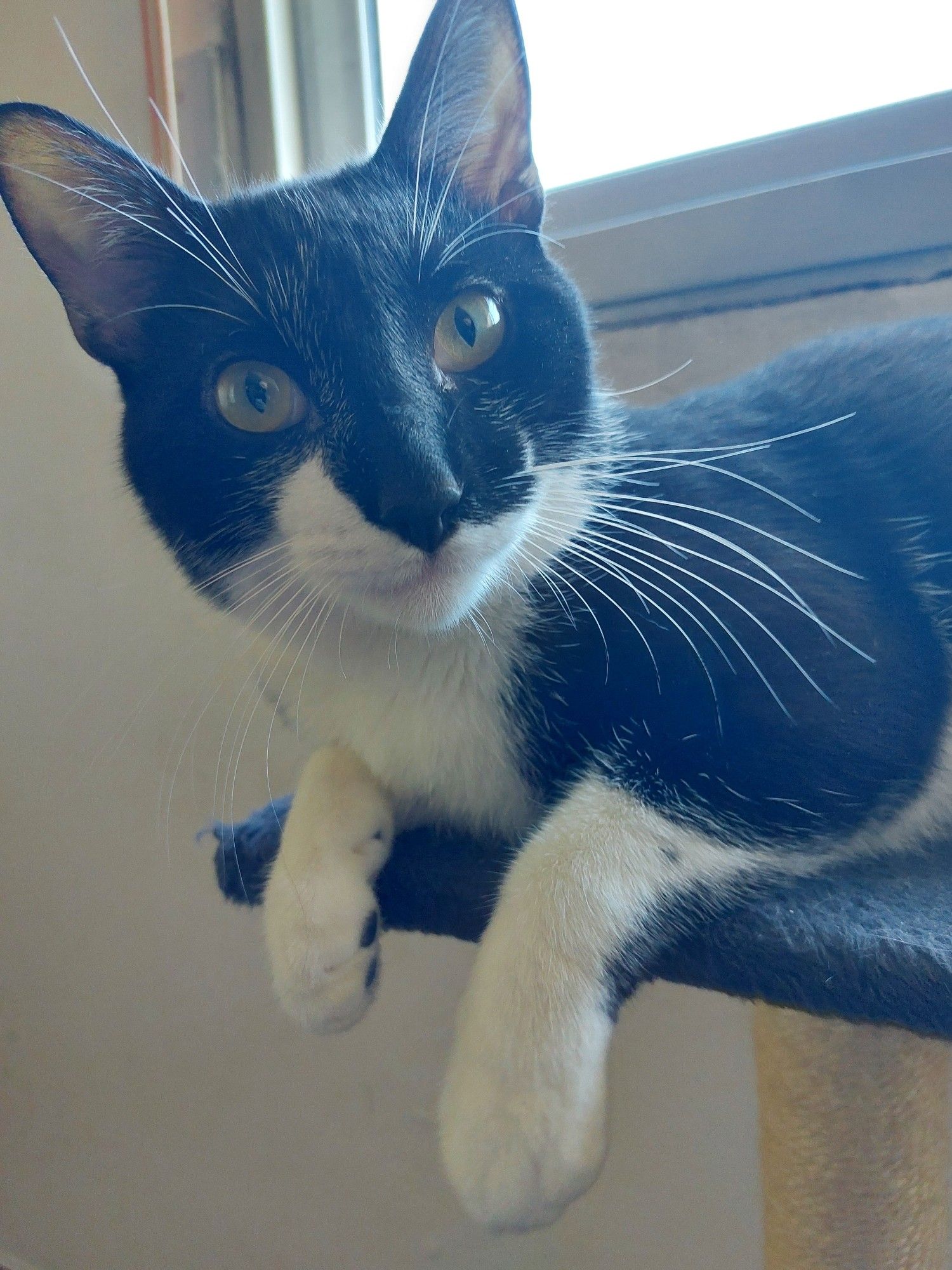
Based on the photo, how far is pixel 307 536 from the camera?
0.52m

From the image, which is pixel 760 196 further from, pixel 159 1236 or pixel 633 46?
pixel 159 1236

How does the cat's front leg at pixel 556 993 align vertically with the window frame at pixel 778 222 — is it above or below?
below

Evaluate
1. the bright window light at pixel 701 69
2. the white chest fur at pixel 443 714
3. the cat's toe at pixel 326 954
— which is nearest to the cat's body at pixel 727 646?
the white chest fur at pixel 443 714

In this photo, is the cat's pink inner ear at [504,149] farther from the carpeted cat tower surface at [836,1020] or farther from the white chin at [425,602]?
the carpeted cat tower surface at [836,1020]

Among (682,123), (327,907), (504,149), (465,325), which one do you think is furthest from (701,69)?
(327,907)

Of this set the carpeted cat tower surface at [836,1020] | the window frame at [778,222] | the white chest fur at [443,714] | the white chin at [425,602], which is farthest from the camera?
the window frame at [778,222]

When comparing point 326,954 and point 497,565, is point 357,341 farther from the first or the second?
point 326,954

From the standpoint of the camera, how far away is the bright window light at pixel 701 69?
0.94 metres

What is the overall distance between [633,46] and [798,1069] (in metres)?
1.10

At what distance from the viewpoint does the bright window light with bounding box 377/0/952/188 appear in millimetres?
937

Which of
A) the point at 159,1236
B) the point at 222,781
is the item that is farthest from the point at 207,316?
the point at 159,1236

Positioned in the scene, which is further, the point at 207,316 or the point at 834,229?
the point at 834,229

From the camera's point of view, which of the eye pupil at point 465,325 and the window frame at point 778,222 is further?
the window frame at point 778,222

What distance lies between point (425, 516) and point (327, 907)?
0.25 meters
